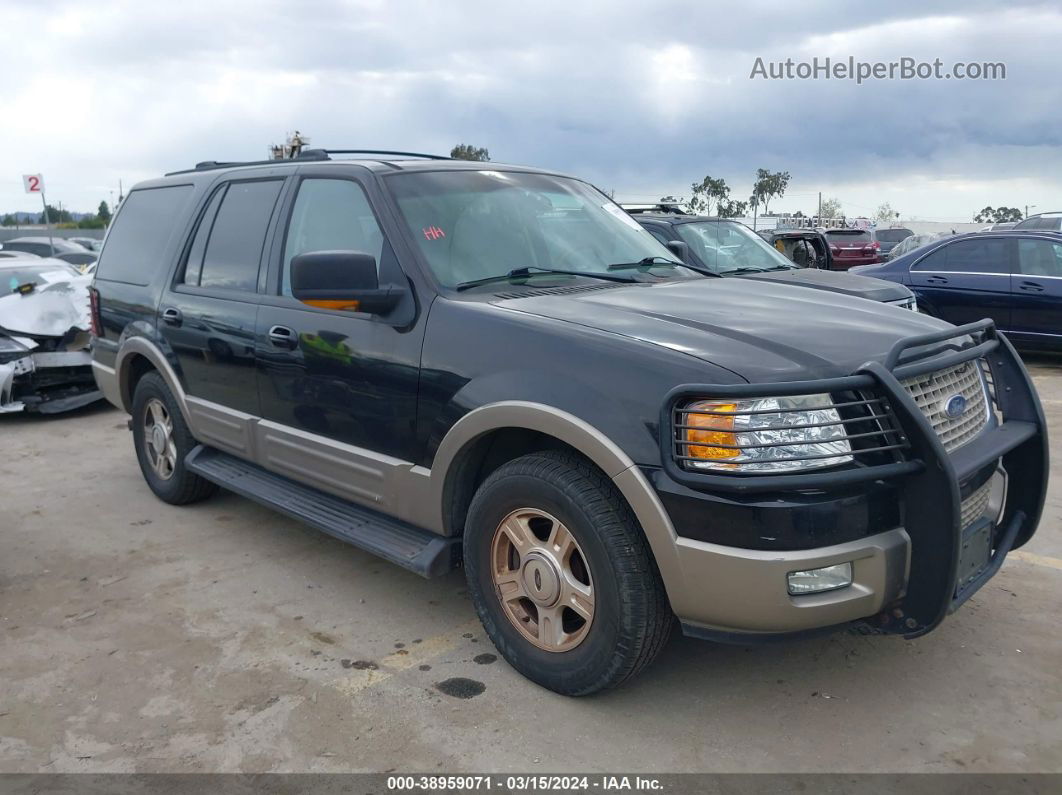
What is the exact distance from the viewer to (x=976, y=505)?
10.5ft

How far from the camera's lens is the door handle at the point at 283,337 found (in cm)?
416

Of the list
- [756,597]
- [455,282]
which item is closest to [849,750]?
[756,597]

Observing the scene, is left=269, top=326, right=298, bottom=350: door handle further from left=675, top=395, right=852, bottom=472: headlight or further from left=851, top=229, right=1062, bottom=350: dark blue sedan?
left=851, top=229, right=1062, bottom=350: dark blue sedan

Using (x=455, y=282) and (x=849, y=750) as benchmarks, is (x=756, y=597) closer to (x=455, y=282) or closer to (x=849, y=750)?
(x=849, y=750)

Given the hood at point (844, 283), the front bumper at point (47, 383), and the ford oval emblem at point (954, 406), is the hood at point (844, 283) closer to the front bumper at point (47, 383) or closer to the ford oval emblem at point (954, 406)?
the ford oval emblem at point (954, 406)

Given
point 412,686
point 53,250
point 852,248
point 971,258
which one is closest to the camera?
point 412,686

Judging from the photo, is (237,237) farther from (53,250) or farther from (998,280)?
(53,250)

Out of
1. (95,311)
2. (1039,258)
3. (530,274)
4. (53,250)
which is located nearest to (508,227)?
(530,274)

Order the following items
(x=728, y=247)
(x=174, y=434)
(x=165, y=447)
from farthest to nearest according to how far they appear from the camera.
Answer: (x=728, y=247) < (x=165, y=447) < (x=174, y=434)

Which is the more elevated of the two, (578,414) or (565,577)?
(578,414)

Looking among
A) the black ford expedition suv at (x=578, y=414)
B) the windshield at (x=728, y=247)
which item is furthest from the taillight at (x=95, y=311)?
the windshield at (x=728, y=247)

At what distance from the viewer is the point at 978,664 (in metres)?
3.50

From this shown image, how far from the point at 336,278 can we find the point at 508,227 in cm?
92

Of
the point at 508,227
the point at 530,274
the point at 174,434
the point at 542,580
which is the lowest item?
the point at 542,580
